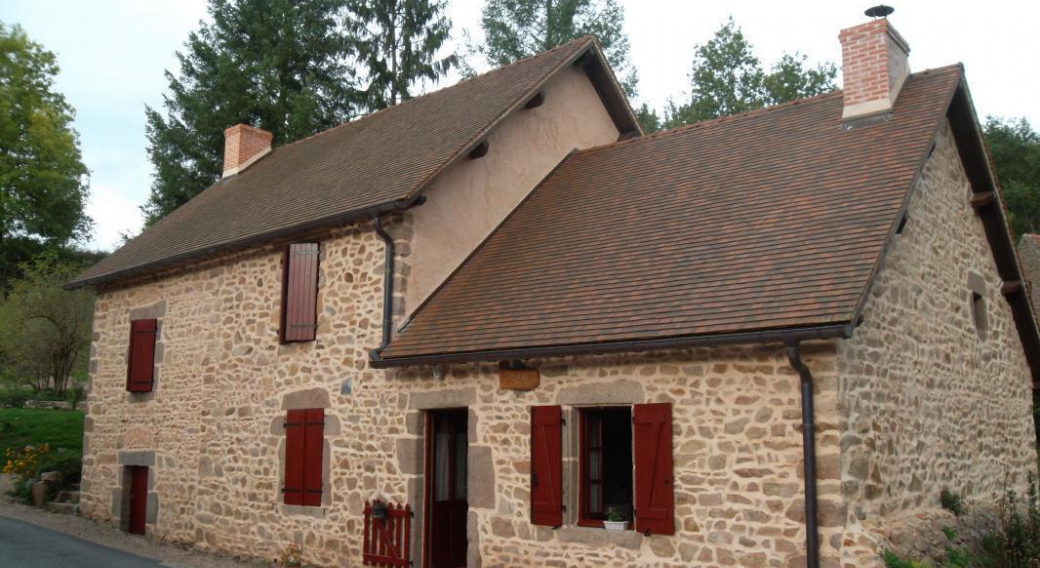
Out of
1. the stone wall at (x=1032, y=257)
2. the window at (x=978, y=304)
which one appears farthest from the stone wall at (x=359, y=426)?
the stone wall at (x=1032, y=257)

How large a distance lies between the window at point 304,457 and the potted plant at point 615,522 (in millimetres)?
4064

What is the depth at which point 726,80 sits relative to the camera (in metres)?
29.8

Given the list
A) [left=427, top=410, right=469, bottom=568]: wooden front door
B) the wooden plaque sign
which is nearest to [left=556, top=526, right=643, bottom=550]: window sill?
the wooden plaque sign

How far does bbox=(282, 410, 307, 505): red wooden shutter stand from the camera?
1093 centimetres

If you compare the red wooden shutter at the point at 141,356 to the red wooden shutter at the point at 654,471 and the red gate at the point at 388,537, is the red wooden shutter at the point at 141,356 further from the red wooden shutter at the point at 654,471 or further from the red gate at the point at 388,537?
the red wooden shutter at the point at 654,471

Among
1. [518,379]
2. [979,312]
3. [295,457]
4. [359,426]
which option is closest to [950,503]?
[979,312]

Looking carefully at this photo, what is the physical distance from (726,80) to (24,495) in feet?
77.7

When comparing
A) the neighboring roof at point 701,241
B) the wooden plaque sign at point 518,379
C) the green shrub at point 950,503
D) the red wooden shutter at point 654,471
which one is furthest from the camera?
the wooden plaque sign at point 518,379

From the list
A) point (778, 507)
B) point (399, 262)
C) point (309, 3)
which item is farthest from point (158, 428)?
point (309, 3)

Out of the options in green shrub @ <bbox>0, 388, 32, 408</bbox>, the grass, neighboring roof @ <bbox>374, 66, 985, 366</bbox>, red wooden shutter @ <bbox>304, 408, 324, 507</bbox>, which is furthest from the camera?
green shrub @ <bbox>0, 388, 32, 408</bbox>

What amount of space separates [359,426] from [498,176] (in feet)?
13.0

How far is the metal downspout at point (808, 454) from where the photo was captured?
274 inches

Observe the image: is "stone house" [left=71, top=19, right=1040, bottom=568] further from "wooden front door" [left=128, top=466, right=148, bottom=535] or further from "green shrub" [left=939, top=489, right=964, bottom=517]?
"green shrub" [left=939, top=489, right=964, bottom=517]

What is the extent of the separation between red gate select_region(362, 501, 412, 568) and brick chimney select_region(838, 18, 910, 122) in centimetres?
691
